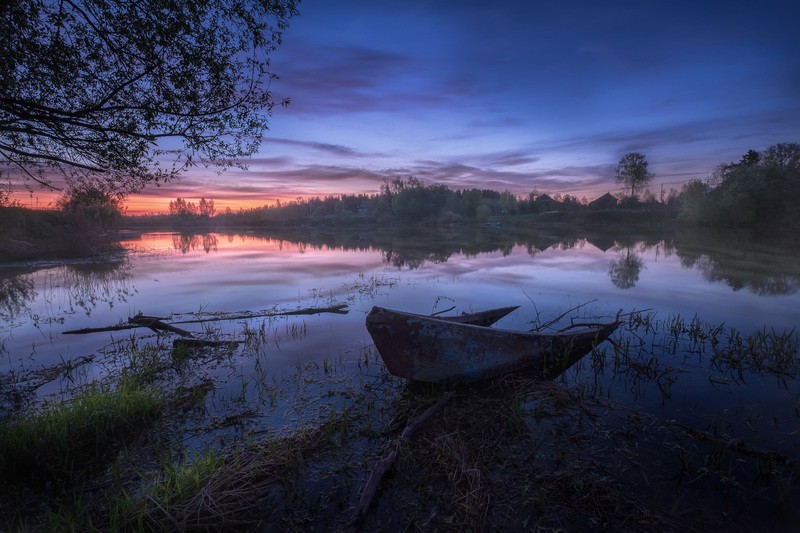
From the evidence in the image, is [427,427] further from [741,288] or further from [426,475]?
[741,288]

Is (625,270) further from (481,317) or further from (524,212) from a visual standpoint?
(524,212)

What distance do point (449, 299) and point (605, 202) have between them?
96.7m

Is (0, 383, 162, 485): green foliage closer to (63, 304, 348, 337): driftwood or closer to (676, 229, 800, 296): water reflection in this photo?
(63, 304, 348, 337): driftwood

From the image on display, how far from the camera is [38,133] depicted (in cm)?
664

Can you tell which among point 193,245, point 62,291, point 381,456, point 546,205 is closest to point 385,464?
point 381,456

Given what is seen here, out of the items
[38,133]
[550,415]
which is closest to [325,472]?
[550,415]

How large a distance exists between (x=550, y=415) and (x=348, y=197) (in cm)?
16177

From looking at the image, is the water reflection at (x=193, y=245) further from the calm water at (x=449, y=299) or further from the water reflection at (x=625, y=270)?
the water reflection at (x=625, y=270)

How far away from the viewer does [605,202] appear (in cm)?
9131

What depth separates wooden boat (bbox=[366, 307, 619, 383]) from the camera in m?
6.01

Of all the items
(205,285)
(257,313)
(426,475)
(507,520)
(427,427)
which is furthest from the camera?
(205,285)

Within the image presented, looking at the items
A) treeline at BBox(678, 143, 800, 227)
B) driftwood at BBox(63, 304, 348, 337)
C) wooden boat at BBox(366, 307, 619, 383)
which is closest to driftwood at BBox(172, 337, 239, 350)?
driftwood at BBox(63, 304, 348, 337)

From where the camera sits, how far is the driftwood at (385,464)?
3.72 meters

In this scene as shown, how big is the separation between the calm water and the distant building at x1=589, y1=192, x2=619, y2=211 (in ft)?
205
